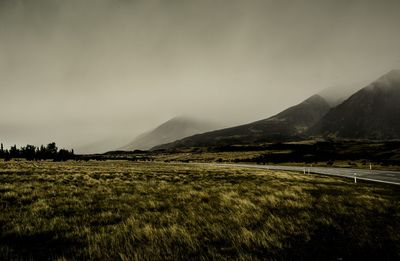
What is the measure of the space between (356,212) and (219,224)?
5704 mm

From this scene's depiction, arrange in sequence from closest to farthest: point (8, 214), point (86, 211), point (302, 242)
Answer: point (302, 242) → point (8, 214) → point (86, 211)

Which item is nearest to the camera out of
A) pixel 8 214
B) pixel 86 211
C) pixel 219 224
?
pixel 219 224

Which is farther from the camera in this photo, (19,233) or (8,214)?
(8,214)

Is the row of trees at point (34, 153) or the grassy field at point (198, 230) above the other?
the row of trees at point (34, 153)

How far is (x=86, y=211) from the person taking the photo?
984 cm

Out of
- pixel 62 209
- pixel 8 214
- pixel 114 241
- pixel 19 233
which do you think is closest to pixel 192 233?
pixel 114 241

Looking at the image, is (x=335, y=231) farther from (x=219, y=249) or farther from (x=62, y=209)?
(x=62, y=209)

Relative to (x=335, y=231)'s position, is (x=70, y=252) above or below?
above

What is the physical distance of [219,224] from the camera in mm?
7781

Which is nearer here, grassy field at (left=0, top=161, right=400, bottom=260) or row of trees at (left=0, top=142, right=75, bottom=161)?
grassy field at (left=0, top=161, right=400, bottom=260)

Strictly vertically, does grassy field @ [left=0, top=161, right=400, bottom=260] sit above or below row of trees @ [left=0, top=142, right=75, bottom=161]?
below

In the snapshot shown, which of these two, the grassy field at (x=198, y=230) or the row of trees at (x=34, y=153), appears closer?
the grassy field at (x=198, y=230)

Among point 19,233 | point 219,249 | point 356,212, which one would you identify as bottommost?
point 356,212

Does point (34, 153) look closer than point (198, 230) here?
No
